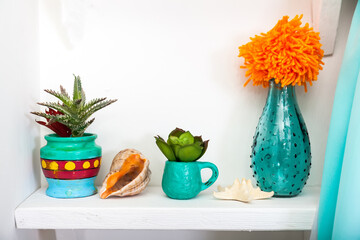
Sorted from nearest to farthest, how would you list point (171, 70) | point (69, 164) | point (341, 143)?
point (341, 143), point (69, 164), point (171, 70)

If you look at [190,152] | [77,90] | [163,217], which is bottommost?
[163,217]

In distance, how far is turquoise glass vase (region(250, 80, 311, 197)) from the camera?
0.88m

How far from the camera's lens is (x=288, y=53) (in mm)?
850

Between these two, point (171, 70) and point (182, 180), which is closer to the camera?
point (182, 180)

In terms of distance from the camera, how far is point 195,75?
101 cm

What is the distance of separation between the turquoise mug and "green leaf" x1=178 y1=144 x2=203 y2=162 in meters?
0.01

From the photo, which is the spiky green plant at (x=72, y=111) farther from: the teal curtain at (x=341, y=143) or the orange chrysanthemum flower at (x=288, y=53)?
the teal curtain at (x=341, y=143)

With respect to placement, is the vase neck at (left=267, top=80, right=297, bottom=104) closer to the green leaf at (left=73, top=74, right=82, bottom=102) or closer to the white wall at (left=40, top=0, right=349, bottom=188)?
the white wall at (left=40, top=0, right=349, bottom=188)

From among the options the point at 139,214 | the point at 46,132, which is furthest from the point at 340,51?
the point at 46,132

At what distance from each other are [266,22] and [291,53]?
7.6 inches

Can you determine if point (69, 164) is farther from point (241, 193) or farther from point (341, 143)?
point (341, 143)

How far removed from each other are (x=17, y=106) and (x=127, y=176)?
0.93 ft

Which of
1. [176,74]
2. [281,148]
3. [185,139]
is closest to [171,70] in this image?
[176,74]

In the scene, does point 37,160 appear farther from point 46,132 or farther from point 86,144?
point 86,144
